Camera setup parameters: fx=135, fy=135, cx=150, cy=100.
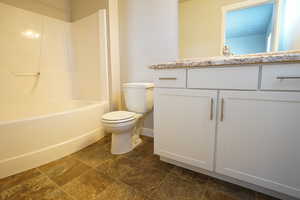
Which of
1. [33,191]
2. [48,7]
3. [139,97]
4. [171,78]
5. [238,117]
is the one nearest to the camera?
[238,117]

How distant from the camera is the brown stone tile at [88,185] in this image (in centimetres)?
94

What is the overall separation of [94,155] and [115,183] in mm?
509

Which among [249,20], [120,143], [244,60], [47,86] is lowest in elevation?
[120,143]

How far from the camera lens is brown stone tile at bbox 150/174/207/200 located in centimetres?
92

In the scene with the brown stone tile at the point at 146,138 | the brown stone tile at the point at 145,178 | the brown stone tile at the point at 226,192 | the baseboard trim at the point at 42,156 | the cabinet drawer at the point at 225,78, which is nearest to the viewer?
A: the cabinet drawer at the point at 225,78

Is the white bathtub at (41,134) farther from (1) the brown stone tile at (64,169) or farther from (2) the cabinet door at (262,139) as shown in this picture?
(2) the cabinet door at (262,139)

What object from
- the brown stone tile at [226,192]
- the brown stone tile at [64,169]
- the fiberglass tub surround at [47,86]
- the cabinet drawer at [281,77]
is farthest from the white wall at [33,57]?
the cabinet drawer at [281,77]

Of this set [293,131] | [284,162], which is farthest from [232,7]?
[284,162]

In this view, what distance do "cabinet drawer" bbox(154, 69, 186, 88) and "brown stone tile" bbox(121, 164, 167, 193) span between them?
2.46ft

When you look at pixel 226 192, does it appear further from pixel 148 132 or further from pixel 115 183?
pixel 148 132

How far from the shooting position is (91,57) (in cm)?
211

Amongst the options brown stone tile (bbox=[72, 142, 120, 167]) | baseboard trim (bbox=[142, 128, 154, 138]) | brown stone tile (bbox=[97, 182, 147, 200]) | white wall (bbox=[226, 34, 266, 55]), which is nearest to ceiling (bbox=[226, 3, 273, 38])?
white wall (bbox=[226, 34, 266, 55])

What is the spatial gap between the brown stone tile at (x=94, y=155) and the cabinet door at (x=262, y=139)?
42.2 inches

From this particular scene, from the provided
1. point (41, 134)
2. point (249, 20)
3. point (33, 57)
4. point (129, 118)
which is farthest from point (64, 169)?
point (249, 20)
